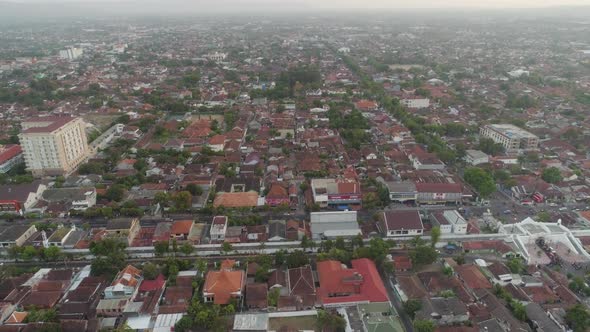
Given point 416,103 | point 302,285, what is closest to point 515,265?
point 302,285

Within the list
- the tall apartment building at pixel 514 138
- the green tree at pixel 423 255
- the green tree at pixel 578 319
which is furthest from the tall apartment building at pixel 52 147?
the tall apartment building at pixel 514 138

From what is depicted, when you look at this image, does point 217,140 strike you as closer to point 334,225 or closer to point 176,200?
point 176,200

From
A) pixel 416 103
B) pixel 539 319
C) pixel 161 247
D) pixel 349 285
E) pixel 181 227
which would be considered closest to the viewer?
pixel 539 319

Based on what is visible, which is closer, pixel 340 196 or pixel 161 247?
pixel 161 247

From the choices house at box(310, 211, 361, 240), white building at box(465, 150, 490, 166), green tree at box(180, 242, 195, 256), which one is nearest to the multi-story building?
green tree at box(180, 242, 195, 256)

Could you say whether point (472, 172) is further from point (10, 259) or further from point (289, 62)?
point (289, 62)

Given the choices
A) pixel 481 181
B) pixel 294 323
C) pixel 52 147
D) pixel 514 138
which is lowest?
pixel 294 323

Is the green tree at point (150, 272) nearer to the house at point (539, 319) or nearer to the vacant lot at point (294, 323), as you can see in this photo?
the vacant lot at point (294, 323)
